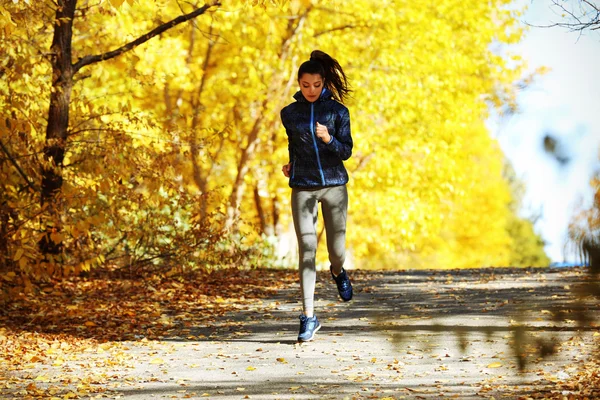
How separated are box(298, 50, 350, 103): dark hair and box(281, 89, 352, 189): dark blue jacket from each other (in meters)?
0.20

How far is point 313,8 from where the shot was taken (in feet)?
56.8

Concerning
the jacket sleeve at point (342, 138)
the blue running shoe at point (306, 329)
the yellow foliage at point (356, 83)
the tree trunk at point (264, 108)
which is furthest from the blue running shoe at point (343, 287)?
the tree trunk at point (264, 108)

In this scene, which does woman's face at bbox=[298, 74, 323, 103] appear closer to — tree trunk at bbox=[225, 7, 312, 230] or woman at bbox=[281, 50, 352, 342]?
woman at bbox=[281, 50, 352, 342]

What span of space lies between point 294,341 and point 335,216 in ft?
3.62

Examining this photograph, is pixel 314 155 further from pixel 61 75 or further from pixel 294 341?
pixel 61 75

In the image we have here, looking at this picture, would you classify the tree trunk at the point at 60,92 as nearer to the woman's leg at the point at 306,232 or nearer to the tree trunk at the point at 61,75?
the tree trunk at the point at 61,75

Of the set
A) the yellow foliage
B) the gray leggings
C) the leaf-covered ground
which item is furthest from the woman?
the yellow foliage

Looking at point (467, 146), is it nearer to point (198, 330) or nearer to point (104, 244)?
point (104, 244)

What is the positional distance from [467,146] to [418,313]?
22.7m

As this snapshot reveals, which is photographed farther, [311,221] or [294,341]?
[294,341]

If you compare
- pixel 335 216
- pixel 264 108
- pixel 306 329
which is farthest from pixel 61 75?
pixel 264 108

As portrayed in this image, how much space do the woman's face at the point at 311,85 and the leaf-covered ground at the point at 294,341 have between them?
6.22ft

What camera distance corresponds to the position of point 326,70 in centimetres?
616

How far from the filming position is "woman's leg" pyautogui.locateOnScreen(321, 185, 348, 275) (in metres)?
6.05
